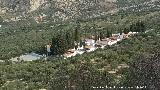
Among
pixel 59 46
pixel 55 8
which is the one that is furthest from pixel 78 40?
pixel 55 8

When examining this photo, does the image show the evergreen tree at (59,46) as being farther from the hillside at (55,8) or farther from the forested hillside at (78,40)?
the hillside at (55,8)

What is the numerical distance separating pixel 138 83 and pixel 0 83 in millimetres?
21023

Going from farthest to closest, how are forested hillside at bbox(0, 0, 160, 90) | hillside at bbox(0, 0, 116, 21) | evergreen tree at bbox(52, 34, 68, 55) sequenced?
hillside at bbox(0, 0, 116, 21) → evergreen tree at bbox(52, 34, 68, 55) → forested hillside at bbox(0, 0, 160, 90)

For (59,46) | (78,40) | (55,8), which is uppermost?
(59,46)

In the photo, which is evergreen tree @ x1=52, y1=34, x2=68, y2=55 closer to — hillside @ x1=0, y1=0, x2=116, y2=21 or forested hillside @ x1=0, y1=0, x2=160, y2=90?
forested hillside @ x1=0, y1=0, x2=160, y2=90

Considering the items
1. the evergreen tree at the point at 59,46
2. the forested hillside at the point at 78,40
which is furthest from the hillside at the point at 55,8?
the evergreen tree at the point at 59,46

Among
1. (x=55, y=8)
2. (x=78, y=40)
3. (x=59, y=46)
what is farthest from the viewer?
(x=55, y=8)

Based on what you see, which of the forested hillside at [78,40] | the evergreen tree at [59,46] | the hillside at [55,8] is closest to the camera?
the forested hillside at [78,40]

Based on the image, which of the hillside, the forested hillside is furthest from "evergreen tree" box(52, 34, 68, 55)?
the hillside

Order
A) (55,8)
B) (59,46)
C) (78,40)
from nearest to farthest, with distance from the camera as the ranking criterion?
1. (59,46)
2. (78,40)
3. (55,8)

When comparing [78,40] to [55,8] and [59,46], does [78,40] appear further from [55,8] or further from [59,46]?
[55,8]

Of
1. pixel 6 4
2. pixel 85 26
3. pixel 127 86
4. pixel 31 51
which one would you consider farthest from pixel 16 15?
pixel 127 86

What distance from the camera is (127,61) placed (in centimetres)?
5262

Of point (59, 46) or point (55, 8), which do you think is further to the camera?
point (55, 8)
